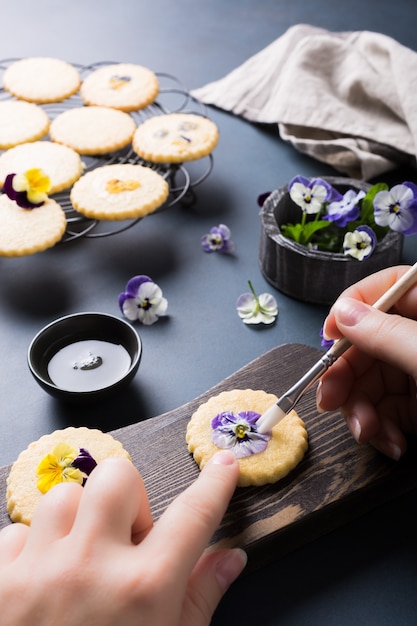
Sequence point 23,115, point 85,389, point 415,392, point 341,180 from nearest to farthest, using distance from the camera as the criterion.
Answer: point 415,392, point 85,389, point 341,180, point 23,115

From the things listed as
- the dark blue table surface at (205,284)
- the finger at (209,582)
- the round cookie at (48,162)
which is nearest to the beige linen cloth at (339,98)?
the dark blue table surface at (205,284)

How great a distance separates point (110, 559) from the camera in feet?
2.68

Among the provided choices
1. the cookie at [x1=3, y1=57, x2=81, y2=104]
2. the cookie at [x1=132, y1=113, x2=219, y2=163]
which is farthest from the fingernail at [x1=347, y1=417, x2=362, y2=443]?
the cookie at [x1=3, y1=57, x2=81, y2=104]

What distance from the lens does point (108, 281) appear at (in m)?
1.61

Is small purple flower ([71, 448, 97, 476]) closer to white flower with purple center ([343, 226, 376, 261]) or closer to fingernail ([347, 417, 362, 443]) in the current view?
fingernail ([347, 417, 362, 443])

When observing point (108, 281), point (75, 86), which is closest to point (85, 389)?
point (108, 281)

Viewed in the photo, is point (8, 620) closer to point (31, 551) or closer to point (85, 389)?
point (31, 551)

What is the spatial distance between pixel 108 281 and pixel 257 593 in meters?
0.79

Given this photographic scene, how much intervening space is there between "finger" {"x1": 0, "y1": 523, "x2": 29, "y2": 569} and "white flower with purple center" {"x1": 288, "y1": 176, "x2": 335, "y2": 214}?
2.87ft

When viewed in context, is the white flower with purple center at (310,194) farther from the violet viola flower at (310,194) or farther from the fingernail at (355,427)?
the fingernail at (355,427)

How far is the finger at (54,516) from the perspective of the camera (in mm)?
853

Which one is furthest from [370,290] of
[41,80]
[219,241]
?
[41,80]

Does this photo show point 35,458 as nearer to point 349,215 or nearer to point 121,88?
point 349,215

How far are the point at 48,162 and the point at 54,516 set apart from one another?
1060mm
